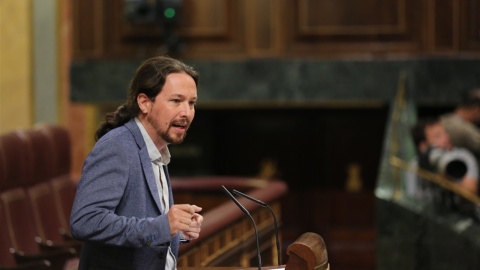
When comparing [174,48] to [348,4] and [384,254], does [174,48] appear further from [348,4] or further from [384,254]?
[384,254]

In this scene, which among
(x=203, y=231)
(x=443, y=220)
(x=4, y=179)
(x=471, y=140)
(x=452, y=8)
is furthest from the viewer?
(x=452, y=8)

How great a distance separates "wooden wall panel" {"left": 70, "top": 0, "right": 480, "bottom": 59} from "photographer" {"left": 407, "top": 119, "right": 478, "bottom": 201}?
50.1 inches

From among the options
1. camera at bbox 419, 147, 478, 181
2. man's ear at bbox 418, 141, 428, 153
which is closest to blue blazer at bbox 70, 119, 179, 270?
camera at bbox 419, 147, 478, 181

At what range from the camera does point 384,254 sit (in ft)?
14.6

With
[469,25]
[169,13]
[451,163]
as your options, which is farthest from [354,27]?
[451,163]

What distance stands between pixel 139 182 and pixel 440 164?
330cm

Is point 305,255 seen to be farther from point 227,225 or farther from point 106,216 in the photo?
point 227,225

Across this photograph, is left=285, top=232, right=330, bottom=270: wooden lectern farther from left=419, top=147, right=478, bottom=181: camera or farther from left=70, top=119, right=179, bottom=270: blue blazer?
left=419, top=147, right=478, bottom=181: camera

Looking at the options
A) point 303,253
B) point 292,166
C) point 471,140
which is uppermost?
point 303,253

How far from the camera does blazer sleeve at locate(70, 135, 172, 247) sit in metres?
1.61

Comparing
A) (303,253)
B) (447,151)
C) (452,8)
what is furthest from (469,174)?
(303,253)

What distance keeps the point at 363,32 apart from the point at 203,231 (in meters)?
3.46

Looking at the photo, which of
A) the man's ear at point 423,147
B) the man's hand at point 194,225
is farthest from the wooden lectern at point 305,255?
the man's ear at point 423,147

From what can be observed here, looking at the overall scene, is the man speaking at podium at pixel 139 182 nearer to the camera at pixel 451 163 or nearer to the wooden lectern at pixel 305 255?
the wooden lectern at pixel 305 255
